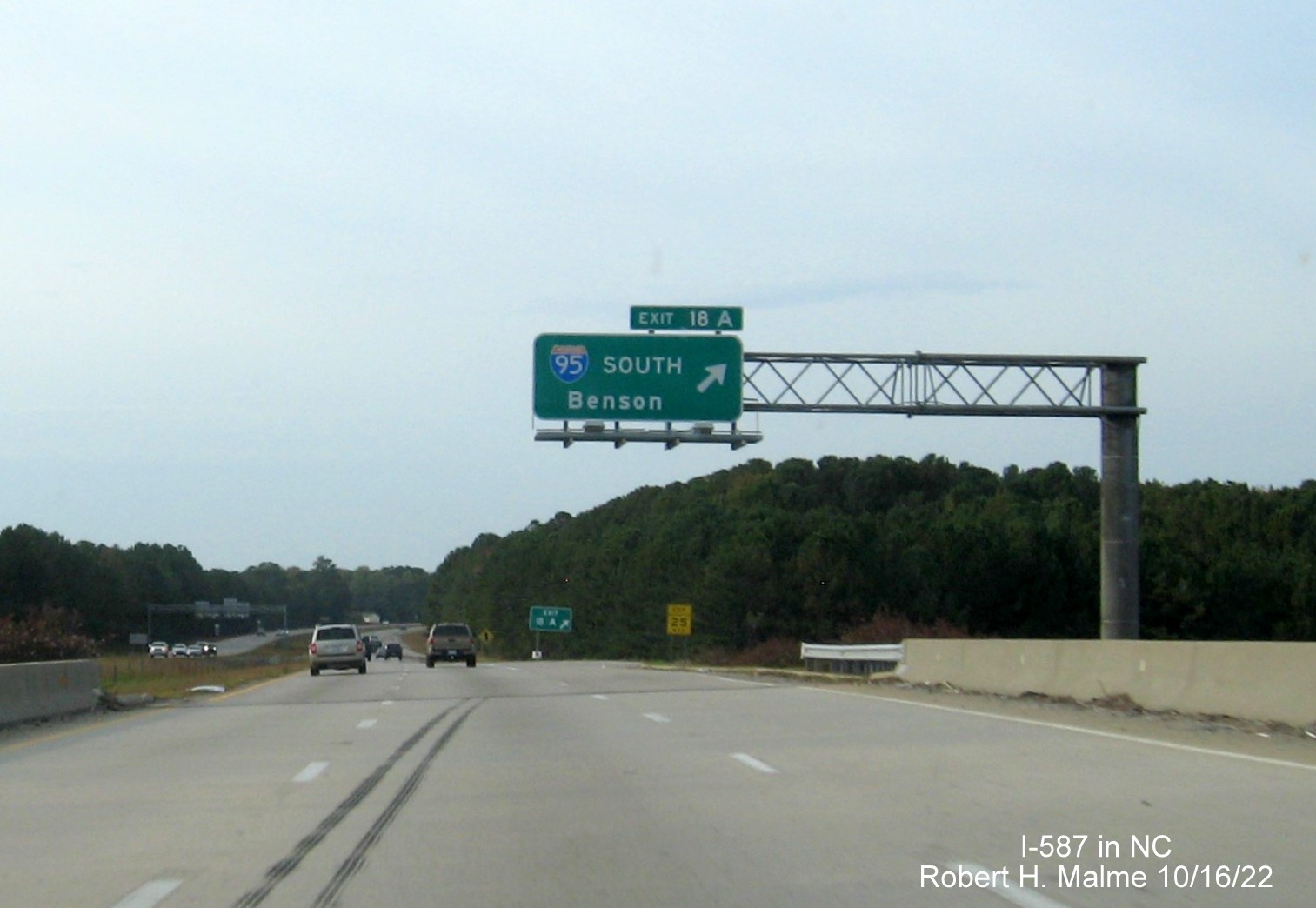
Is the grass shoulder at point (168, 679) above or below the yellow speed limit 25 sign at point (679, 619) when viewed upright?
below

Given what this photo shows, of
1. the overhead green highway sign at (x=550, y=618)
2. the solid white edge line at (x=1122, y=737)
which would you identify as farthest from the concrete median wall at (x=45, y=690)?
the overhead green highway sign at (x=550, y=618)

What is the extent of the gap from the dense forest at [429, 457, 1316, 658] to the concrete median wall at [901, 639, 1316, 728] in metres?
28.7

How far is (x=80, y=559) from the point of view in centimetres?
15662

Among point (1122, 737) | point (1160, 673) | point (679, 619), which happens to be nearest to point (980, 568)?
point (679, 619)

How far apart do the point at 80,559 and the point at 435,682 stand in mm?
125743

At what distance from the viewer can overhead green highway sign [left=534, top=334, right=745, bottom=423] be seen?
3822cm

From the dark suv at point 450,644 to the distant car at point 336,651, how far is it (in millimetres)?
11570

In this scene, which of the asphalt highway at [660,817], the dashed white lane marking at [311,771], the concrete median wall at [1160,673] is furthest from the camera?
the concrete median wall at [1160,673]

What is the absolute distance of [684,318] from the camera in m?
38.7

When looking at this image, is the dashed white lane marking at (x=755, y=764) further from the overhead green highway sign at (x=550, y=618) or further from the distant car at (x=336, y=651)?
the overhead green highway sign at (x=550, y=618)

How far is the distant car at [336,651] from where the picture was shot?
50375 mm

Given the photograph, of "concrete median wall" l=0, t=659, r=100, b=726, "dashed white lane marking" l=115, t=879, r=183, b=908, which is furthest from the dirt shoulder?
"concrete median wall" l=0, t=659, r=100, b=726

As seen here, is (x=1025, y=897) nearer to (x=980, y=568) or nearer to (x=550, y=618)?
(x=980, y=568)

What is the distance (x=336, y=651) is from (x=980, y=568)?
2006 inches
